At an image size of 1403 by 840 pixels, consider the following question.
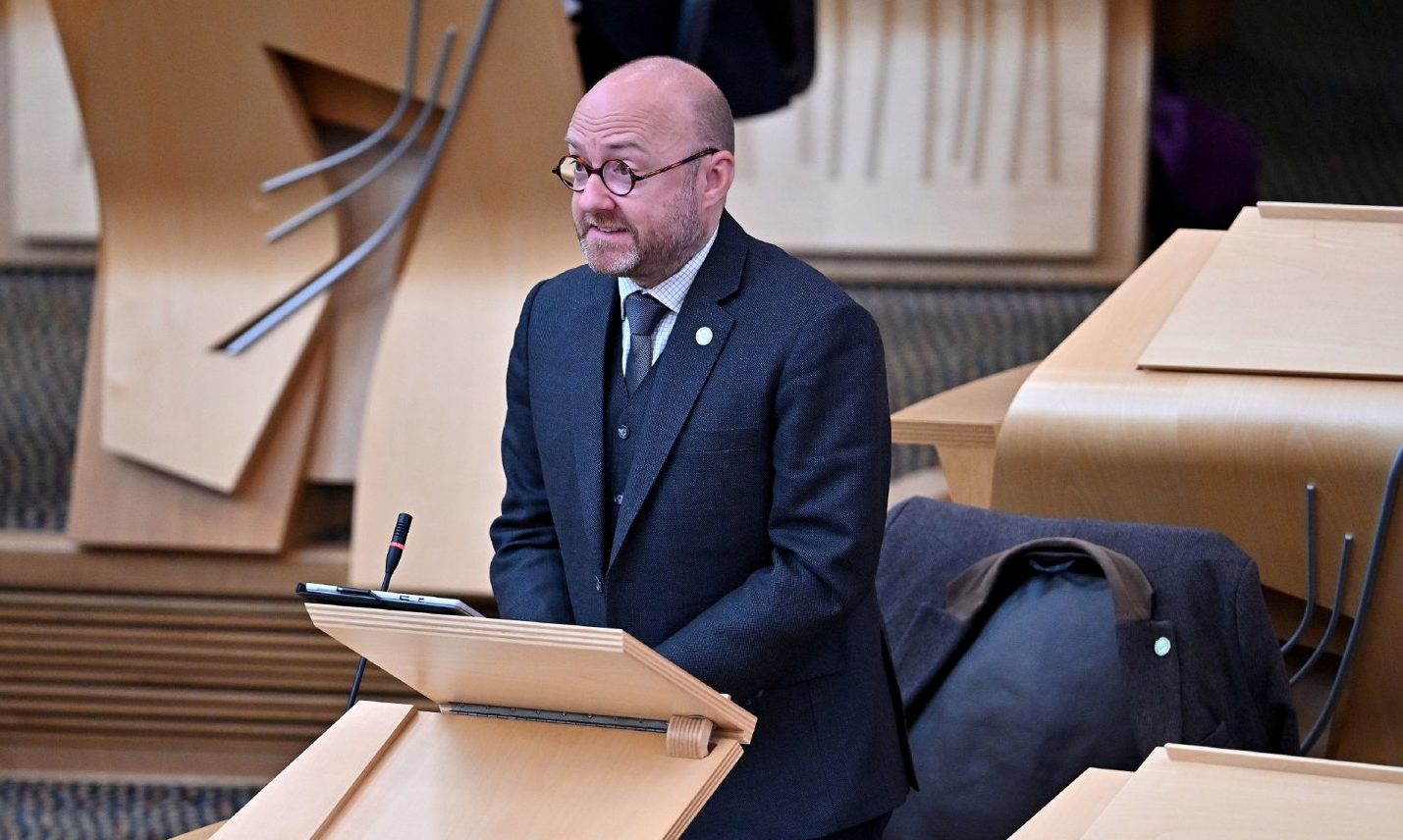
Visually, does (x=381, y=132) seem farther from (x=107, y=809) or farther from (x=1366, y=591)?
(x=1366, y=591)

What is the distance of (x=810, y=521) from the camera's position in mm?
1580

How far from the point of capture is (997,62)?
454 centimetres

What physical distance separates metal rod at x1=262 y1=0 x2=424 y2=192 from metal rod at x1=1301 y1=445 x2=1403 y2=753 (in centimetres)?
168

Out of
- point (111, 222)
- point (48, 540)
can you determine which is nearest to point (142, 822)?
point (48, 540)

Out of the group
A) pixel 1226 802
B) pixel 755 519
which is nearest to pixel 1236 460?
pixel 755 519

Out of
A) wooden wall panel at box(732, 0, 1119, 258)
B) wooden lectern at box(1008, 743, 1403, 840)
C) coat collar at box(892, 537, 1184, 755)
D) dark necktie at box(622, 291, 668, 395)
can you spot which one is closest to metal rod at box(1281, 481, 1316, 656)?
coat collar at box(892, 537, 1184, 755)

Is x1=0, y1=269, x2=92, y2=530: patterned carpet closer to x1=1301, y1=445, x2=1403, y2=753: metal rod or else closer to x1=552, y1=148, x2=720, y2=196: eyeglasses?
x1=552, y1=148, x2=720, y2=196: eyeglasses

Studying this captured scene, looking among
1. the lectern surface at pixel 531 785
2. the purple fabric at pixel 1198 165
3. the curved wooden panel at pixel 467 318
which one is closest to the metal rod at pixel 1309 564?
the lectern surface at pixel 531 785

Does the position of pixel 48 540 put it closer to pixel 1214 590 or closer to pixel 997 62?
pixel 1214 590

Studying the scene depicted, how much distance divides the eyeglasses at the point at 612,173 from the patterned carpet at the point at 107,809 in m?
1.78

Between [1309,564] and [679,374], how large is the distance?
3.20 ft

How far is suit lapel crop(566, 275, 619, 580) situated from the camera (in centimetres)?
164

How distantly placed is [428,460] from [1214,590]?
1430 millimetres

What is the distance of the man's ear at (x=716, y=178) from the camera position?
161 centimetres
